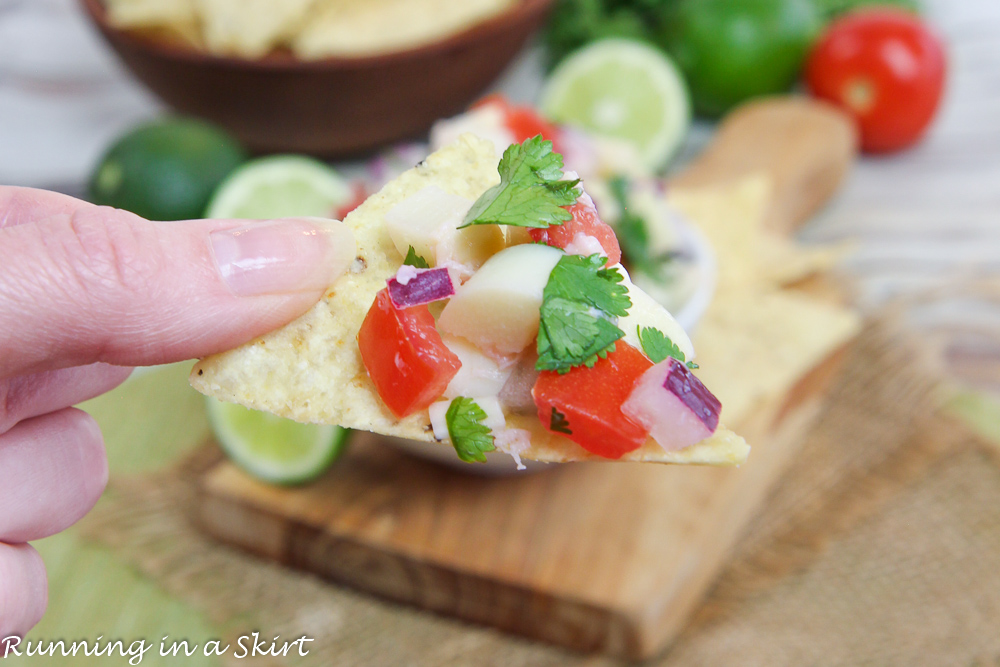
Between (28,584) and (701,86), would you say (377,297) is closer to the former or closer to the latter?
(28,584)

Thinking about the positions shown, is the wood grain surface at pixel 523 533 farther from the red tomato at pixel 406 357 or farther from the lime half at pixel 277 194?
the red tomato at pixel 406 357

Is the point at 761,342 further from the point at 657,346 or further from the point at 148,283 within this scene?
the point at 148,283

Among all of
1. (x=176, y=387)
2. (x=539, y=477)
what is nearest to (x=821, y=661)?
(x=539, y=477)

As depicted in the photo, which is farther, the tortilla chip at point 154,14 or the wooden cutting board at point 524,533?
the tortilla chip at point 154,14

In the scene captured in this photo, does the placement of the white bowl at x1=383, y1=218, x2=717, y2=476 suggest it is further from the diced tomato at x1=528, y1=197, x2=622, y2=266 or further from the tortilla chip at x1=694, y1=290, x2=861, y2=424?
the diced tomato at x1=528, y1=197, x2=622, y2=266

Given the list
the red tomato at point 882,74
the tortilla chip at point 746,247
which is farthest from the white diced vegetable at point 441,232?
the red tomato at point 882,74

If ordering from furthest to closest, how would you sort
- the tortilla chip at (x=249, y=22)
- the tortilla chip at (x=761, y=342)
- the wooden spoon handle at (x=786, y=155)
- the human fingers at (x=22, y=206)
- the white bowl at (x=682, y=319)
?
the wooden spoon handle at (x=786, y=155) < the tortilla chip at (x=249, y=22) < the tortilla chip at (x=761, y=342) < the white bowl at (x=682, y=319) < the human fingers at (x=22, y=206)

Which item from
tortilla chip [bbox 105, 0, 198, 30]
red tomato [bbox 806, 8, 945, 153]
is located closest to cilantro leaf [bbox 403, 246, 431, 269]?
tortilla chip [bbox 105, 0, 198, 30]
